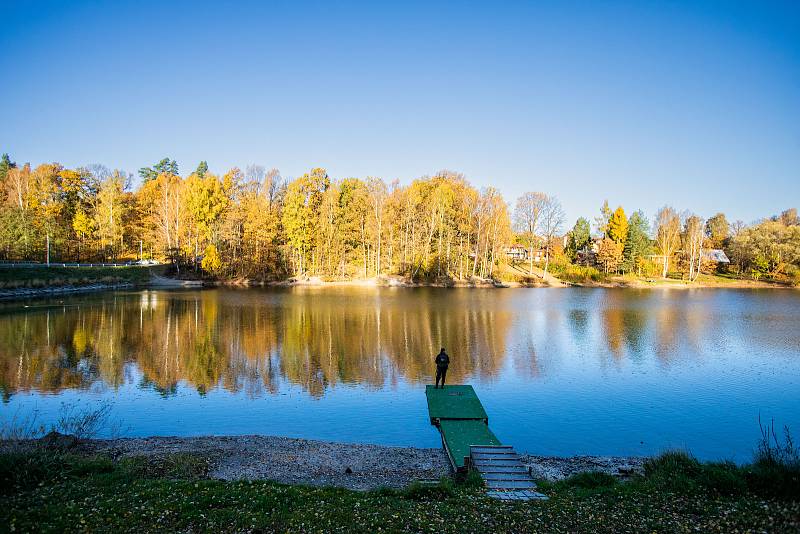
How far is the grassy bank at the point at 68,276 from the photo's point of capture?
5357 cm

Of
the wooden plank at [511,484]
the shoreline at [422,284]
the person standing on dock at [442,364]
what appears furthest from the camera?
the shoreline at [422,284]

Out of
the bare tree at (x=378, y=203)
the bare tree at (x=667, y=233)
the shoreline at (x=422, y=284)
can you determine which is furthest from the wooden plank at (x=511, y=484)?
the bare tree at (x=667, y=233)

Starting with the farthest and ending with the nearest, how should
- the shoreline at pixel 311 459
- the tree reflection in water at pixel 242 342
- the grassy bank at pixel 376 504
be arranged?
the tree reflection in water at pixel 242 342
the shoreline at pixel 311 459
the grassy bank at pixel 376 504

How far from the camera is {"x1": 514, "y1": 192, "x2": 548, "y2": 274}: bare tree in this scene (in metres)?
78.6

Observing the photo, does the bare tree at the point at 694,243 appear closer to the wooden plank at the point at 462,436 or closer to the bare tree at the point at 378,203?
the bare tree at the point at 378,203

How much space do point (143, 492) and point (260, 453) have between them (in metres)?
4.29

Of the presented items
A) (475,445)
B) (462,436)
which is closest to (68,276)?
(462,436)

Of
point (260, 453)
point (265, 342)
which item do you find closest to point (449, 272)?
point (265, 342)

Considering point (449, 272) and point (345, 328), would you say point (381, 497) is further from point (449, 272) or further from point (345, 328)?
point (449, 272)

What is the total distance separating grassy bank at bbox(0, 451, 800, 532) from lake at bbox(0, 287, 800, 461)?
5.12 m

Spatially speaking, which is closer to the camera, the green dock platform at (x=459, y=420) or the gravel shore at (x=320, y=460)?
the gravel shore at (x=320, y=460)

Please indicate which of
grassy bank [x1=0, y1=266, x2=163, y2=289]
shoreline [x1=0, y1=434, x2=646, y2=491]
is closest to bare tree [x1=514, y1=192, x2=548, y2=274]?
grassy bank [x1=0, y1=266, x2=163, y2=289]

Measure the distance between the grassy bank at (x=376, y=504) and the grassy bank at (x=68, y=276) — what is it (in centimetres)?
5395

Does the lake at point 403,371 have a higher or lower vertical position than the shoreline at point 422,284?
lower
